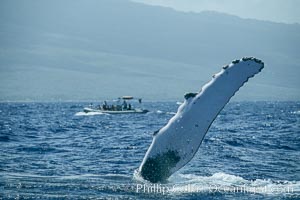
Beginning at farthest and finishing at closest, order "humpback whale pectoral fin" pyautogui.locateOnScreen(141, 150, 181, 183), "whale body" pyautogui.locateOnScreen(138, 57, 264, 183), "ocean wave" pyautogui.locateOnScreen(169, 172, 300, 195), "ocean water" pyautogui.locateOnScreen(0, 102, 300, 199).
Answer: "ocean wave" pyautogui.locateOnScreen(169, 172, 300, 195) → "ocean water" pyautogui.locateOnScreen(0, 102, 300, 199) → "humpback whale pectoral fin" pyautogui.locateOnScreen(141, 150, 181, 183) → "whale body" pyautogui.locateOnScreen(138, 57, 264, 183)

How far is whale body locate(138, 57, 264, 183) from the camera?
906 centimetres

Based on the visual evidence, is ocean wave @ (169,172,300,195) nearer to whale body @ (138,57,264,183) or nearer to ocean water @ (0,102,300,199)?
ocean water @ (0,102,300,199)

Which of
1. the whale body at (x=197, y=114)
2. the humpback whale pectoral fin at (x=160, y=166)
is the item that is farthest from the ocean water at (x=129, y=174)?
the whale body at (x=197, y=114)

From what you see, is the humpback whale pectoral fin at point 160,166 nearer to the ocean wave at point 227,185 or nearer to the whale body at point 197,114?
the whale body at point 197,114

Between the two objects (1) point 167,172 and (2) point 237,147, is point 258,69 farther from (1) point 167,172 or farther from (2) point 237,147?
(2) point 237,147

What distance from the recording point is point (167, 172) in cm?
979

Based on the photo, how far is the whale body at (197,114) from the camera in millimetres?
9062

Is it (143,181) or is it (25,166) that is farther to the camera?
(25,166)

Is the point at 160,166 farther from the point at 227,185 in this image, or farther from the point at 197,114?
the point at 227,185

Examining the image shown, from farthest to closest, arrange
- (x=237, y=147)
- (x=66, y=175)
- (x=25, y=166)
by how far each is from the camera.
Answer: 1. (x=237, y=147)
2. (x=25, y=166)
3. (x=66, y=175)

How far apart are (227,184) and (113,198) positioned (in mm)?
3134

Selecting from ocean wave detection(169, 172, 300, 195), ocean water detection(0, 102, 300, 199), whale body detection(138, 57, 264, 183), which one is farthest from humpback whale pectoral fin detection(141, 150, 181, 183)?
ocean wave detection(169, 172, 300, 195)

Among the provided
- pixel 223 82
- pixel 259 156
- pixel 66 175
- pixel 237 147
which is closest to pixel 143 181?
pixel 223 82

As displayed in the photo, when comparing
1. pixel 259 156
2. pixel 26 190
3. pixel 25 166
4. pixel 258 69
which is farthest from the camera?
pixel 259 156
